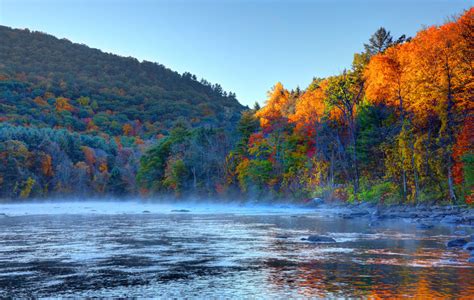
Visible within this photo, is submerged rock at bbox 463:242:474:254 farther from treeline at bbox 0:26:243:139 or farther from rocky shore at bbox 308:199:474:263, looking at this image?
treeline at bbox 0:26:243:139

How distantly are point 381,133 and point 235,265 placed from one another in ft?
152

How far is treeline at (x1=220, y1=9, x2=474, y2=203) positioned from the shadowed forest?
18cm

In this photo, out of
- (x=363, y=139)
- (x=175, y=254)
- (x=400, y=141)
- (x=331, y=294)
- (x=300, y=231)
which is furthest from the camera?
(x=363, y=139)

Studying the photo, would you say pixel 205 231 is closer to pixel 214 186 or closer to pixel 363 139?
pixel 363 139

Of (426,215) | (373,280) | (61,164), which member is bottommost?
(373,280)

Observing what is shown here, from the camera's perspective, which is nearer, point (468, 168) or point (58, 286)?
point (58, 286)

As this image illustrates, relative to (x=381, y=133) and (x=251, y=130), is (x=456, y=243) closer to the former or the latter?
(x=381, y=133)

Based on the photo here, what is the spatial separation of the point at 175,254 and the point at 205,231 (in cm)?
1222

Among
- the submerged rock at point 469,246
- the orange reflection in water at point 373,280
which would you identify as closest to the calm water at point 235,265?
the orange reflection in water at point 373,280

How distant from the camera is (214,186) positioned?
104 metres

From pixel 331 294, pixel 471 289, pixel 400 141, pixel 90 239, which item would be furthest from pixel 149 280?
pixel 400 141

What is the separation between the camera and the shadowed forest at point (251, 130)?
50250 millimetres

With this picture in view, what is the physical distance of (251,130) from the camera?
3986 inches

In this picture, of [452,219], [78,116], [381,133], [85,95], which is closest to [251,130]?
[381,133]
